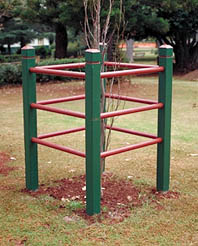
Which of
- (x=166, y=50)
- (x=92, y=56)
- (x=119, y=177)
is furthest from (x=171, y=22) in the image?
(x=92, y=56)

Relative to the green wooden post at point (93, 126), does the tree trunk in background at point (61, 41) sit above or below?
above

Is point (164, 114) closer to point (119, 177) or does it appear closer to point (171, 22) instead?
point (119, 177)

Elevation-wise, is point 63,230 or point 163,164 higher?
point 163,164

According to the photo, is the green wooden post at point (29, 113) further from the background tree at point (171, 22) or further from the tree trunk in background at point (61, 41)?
the tree trunk in background at point (61, 41)

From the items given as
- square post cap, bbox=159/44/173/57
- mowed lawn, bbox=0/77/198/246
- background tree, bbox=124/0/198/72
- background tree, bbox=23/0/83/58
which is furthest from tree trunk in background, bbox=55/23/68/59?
square post cap, bbox=159/44/173/57

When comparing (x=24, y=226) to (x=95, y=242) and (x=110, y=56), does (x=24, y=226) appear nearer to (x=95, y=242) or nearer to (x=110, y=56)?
(x=95, y=242)

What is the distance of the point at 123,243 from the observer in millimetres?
3182

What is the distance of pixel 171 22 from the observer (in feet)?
55.7

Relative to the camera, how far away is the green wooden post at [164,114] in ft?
12.9

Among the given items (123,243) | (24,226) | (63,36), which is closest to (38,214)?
(24,226)

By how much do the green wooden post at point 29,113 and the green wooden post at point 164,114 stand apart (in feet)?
3.78

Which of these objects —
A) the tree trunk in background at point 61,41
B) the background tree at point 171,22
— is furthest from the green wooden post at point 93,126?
the tree trunk in background at point 61,41

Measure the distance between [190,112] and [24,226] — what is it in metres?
6.18

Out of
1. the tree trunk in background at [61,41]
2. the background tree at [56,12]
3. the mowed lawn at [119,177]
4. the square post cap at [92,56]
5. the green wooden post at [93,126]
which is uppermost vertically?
the background tree at [56,12]
